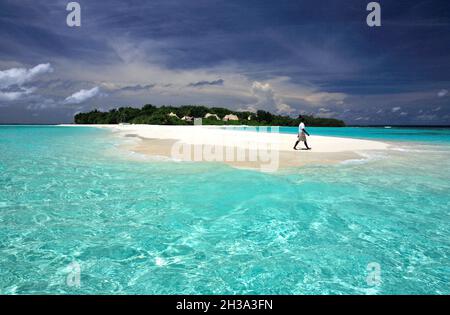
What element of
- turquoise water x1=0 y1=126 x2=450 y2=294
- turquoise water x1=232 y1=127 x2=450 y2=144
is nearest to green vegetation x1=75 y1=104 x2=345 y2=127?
turquoise water x1=232 y1=127 x2=450 y2=144

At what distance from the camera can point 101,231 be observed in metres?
5.56

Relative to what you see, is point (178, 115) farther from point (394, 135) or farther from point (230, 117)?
point (394, 135)

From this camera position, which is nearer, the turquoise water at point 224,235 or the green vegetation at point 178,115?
the turquoise water at point 224,235

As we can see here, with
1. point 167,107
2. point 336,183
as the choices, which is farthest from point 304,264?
point 167,107

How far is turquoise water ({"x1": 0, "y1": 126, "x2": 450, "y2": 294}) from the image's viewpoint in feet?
12.7

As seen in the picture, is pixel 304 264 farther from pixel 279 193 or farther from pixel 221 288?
pixel 279 193

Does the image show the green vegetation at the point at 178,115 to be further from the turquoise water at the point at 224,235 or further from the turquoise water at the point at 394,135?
the turquoise water at the point at 224,235

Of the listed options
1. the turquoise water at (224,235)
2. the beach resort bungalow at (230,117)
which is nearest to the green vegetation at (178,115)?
the beach resort bungalow at (230,117)

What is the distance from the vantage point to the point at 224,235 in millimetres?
5406

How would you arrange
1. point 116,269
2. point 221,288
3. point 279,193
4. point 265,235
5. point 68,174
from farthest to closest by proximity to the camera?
point 68,174
point 279,193
point 265,235
point 116,269
point 221,288

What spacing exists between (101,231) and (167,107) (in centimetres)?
12299

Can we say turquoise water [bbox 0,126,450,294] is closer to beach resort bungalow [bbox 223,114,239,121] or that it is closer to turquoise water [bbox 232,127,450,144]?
turquoise water [bbox 232,127,450,144]

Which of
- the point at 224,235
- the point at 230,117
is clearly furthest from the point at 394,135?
the point at 230,117

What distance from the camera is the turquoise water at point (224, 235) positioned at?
3879 mm
